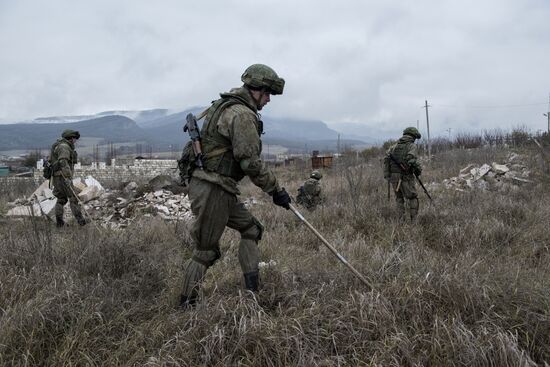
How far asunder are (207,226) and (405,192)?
14.6 feet

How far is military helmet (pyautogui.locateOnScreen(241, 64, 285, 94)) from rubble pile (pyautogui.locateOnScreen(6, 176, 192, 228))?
4588 millimetres

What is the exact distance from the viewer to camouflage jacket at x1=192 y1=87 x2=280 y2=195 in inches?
112

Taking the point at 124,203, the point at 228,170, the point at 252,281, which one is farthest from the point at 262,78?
the point at 124,203

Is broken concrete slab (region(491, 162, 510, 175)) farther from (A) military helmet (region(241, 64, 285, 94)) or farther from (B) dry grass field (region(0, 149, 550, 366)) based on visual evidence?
(A) military helmet (region(241, 64, 285, 94))

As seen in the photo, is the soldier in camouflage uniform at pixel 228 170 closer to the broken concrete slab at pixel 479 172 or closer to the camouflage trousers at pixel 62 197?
the camouflage trousers at pixel 62 197

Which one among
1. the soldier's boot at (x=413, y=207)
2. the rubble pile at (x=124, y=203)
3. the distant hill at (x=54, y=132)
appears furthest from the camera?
the distant hill at (x=54, y=132)

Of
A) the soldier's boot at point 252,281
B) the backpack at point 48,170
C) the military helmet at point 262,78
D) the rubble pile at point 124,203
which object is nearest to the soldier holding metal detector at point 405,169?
the rubble pile at point 124,203

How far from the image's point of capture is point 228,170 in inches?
119

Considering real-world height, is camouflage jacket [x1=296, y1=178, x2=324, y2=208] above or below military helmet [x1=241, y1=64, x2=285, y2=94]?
below

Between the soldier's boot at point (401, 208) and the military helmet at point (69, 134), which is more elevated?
the military helmet at point (69, 134)

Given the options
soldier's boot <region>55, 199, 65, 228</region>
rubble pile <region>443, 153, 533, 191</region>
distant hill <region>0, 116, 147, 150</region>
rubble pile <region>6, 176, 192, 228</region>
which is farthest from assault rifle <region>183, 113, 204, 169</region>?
distant hill <region>0, 116, 147, 150</region>

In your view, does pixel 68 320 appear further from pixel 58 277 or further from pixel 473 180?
pixel 473 180

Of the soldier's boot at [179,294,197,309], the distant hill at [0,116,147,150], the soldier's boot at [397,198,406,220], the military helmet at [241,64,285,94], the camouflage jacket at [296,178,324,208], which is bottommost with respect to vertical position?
the soldier's boot at [179,294,197,309]

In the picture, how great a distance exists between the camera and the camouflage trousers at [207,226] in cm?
298
